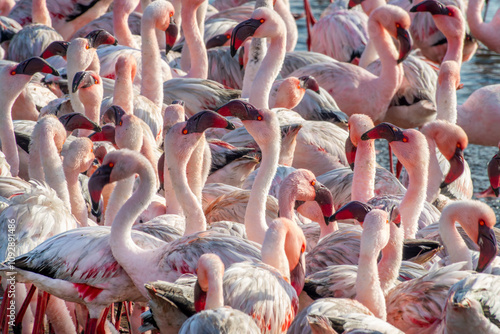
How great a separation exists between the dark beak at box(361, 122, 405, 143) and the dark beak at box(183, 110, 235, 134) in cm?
106

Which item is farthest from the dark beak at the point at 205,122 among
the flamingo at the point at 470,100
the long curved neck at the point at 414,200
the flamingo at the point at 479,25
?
the flamingo at the point at 479,25

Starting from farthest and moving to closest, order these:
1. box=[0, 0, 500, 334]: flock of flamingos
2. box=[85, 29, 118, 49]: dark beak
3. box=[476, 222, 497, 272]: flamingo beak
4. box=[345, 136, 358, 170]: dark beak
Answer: box=[85, 29, 118, 49]: dark beak, box=[345, 136, 358, 170]: dark beak, box=[476, 222, 497, 272]: flamingo beak, box=[0, 0, 500, 334]: flock of flamingos

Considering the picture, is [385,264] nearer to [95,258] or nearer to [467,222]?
[467,222]

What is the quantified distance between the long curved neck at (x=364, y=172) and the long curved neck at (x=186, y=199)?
1.29 metres

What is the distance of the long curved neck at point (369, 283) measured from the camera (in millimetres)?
4100

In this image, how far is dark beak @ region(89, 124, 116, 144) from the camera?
613 centimetres

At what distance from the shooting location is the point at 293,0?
16.6 metres

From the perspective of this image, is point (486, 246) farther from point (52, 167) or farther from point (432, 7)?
point (432, 7)

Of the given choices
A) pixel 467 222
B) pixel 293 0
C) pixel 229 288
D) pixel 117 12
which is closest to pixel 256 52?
pixel 117 12

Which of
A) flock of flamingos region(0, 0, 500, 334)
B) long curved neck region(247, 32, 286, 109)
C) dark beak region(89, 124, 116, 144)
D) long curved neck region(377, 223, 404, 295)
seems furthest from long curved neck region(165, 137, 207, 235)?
long curved neck region(247, 32, 286, 109)

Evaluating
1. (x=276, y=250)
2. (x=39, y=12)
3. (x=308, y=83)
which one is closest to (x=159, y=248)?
(x=276, y=250)

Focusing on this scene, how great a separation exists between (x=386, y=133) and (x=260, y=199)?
0.97 m

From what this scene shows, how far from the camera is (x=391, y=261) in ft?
14.8

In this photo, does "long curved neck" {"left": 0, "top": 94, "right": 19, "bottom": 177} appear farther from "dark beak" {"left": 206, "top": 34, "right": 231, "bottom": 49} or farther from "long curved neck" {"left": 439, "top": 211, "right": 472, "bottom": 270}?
"dark beak" {"left": 206, "top": 34, "right": 231, "bottom": 49}
